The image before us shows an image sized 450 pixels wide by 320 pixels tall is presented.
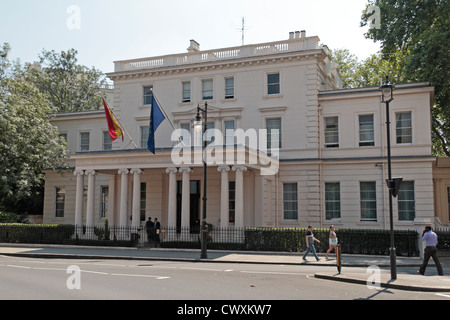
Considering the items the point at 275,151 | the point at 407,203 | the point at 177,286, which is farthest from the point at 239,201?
the point at 177,286

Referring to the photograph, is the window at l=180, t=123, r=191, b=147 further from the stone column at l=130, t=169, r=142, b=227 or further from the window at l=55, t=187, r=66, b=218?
the window at l=55, t=187, r=66, b=218

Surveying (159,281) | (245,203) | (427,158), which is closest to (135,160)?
(245,203)

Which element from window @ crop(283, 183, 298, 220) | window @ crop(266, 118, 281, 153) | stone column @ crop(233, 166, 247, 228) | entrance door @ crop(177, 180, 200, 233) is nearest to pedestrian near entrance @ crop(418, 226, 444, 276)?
stone column @ crop(233, 166, 247, 228)

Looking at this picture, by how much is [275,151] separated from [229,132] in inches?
141

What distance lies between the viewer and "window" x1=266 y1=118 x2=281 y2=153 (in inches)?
1220

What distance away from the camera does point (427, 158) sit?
28125mm

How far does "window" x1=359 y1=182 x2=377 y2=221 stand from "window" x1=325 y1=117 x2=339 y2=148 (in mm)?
3289

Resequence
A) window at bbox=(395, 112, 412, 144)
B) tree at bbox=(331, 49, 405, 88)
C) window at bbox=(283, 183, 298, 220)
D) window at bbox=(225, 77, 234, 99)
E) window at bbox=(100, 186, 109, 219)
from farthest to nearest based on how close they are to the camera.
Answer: tree at bbox=(331, 49, 405, 88)
window at bbox=(100, 186, 109, 219)
window at bbox=(225, 77, 234, 99)
window at bbox=(283, 183, 298, 220)
window at bbox=(395, 112, 412, 144)

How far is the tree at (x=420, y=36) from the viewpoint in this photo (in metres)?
27.3

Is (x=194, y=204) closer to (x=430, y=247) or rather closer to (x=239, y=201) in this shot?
(x=239, y=201)

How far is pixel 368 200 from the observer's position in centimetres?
2961

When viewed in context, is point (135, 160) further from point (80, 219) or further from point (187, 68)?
point (187, 68)

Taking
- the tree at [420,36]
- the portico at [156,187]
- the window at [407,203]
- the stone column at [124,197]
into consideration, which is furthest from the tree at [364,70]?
the stone column at [124,197]

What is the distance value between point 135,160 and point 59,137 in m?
12.8
